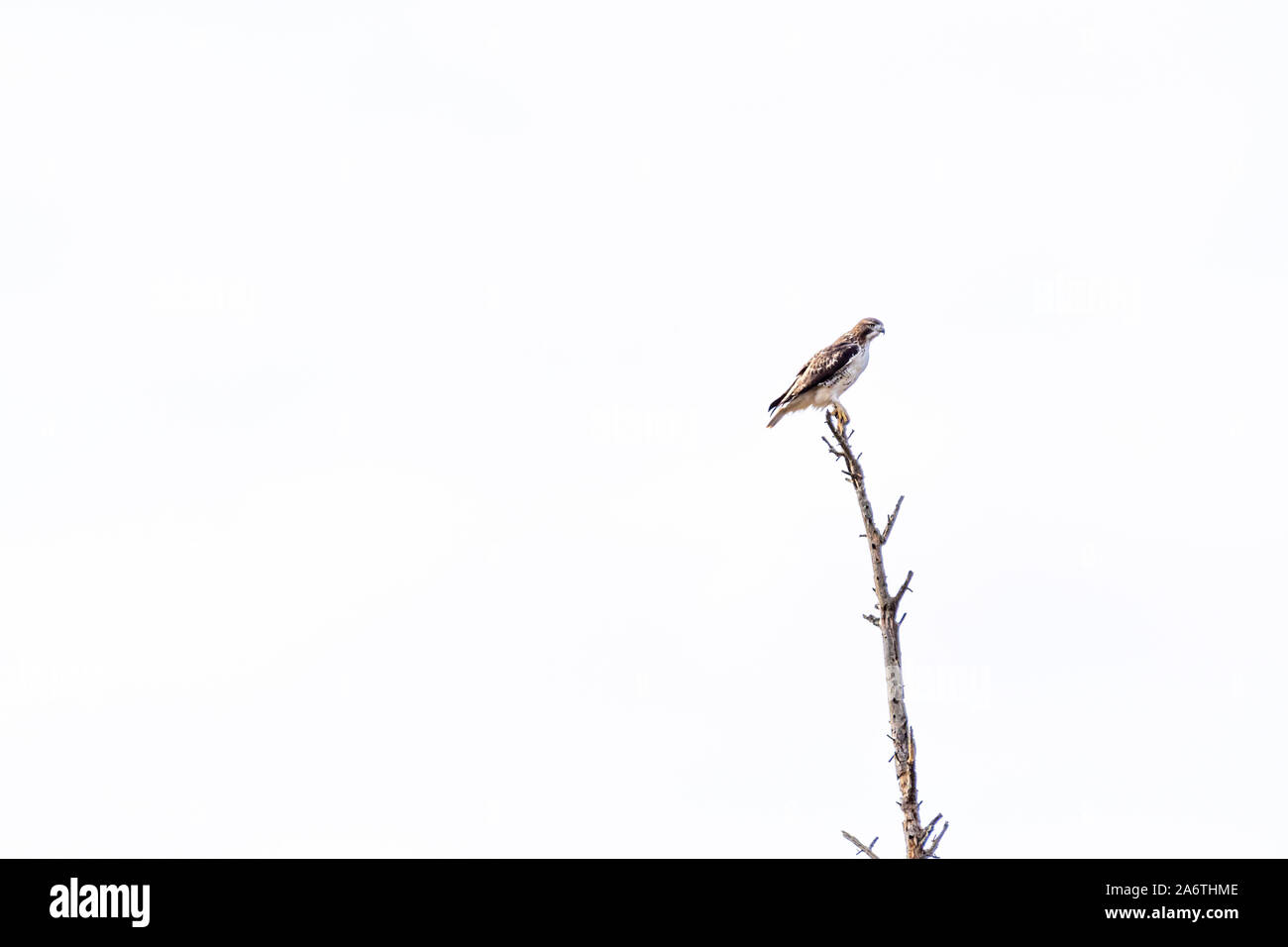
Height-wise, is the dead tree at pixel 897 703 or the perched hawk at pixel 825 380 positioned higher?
the perched hawk at pixel 825 380

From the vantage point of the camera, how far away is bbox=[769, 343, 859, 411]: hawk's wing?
25.2m

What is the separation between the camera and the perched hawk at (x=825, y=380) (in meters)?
25.2

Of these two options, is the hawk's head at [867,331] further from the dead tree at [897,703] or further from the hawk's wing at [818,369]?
the dead tree at [897,703]

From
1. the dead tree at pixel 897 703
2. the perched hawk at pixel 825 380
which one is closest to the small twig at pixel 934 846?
the dead tree at pixel 897 703

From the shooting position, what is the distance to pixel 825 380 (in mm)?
25344

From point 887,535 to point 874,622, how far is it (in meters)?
1.03

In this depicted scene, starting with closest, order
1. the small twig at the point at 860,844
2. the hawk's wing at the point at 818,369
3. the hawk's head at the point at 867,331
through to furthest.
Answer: the small twig at the point at 860,844 → the hawk's wing at the point at 818,369 → the hawk's head at the point at 867,331

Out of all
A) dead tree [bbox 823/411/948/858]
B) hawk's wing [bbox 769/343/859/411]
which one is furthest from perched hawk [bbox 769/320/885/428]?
dead tree [bbox 823/411/948/858]

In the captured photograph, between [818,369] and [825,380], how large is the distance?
21 cm

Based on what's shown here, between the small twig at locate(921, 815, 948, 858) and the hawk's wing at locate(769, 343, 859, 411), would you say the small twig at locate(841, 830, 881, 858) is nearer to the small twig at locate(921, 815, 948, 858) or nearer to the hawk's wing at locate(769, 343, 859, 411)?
the small twig at locate(921, 815, 948, 858)

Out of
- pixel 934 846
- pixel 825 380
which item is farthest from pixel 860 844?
pixel 825 380
